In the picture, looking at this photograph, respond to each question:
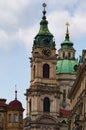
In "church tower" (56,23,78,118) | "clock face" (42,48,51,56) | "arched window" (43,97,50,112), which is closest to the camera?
"arched window" (43,97,50,112)

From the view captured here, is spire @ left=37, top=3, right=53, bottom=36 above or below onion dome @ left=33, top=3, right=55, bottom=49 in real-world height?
above

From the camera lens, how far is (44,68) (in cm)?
15338

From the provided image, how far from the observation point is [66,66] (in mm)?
167875

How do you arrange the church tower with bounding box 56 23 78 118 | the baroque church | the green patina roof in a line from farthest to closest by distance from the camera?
the green patina roof
the church tower with bounding box 56 23 78 118
the baroque church

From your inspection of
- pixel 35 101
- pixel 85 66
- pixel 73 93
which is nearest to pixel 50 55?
pixel 35 101

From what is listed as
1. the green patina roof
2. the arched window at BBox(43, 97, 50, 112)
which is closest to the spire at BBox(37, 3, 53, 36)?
the green patina roof

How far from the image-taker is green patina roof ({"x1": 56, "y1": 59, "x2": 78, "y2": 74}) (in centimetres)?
16625

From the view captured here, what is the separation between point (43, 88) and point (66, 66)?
1931 centimetres

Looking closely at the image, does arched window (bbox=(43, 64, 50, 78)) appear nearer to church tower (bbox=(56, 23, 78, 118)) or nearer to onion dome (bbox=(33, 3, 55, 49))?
onion dome (bbox=(33, 3, 55, 49))

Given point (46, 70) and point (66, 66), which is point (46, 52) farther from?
point (66, 66)

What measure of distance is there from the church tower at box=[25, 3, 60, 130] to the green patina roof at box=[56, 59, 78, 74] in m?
13.9

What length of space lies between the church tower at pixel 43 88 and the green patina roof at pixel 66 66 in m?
13.9

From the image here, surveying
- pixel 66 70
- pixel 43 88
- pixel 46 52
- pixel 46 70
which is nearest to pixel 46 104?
pixel 43 88

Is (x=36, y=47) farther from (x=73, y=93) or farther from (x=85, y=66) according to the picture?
(x=85, y=66)
